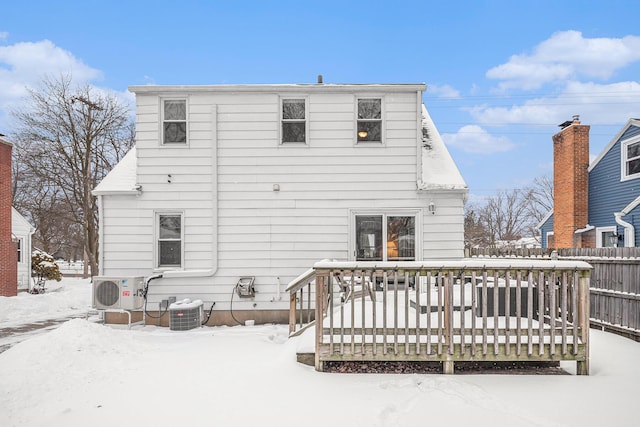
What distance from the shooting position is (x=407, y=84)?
25.5 ft

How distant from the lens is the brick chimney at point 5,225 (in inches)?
503

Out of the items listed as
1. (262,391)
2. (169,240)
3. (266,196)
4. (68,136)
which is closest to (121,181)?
(169,240)

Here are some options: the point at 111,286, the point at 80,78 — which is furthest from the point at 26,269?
the point at 111,286

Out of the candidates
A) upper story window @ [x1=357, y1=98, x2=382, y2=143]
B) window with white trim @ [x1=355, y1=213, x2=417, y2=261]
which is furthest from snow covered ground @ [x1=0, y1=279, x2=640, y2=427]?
upper story window @ [x1=357, y1=98, x2=382, y2=143]

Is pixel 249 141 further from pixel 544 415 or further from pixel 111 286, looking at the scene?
pixel 544 415

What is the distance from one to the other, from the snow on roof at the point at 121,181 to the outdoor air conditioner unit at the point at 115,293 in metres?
1.83

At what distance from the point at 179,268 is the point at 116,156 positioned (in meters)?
14.7

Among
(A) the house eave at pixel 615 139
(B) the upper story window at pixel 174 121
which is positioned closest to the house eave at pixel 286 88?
(B) the upper story window at pixel 174 121

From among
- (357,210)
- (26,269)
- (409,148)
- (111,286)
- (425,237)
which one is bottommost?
(26,269)

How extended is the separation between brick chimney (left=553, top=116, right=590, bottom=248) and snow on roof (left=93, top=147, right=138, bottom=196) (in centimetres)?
1465

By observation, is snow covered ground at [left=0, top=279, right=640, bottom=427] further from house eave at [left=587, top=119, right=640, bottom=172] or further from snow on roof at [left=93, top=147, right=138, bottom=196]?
house eave at [left=587, top=119, right=640, bottom=172]

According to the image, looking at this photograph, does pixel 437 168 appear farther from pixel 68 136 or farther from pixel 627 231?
pixel 68 136

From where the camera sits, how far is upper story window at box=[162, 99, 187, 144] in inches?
313

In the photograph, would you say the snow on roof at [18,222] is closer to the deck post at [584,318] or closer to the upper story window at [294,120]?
the upper story window at [294,120]
